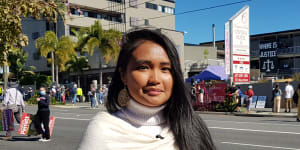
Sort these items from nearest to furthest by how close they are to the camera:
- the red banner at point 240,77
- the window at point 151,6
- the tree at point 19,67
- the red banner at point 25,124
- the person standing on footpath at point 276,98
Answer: the red banner at point 25,124, the person standing on footpath at point 276,98, the red banner at point 240,77, the tree at point 19,67, the window at point 151,6

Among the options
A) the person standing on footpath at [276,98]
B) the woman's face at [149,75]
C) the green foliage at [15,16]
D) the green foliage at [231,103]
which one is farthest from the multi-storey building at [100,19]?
the woman's face at [149,75]

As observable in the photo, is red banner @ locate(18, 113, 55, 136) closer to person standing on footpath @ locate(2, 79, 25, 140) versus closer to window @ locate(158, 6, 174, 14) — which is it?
person standing on footpath @ locate(2, 79, 25, 140)

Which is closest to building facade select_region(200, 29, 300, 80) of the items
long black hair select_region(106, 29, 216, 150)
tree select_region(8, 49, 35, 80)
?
tree select_region(8, 49, 35, 80)

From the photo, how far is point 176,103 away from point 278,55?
162ft

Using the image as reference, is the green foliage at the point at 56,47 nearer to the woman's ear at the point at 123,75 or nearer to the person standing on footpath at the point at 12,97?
the person standing on footpath at the point at 12,97

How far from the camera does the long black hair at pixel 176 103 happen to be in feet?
5.83

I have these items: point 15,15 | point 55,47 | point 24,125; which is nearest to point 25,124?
point 24,125

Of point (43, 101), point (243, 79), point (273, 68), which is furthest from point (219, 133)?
point (273, 68)

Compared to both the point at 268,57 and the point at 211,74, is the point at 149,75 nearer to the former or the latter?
the point at 211,74

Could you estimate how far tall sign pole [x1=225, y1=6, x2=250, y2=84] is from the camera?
20812mm

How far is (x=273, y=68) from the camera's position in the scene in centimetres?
4741

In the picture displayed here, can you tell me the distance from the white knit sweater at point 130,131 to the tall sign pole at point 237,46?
19465 millimetres

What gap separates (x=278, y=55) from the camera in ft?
155

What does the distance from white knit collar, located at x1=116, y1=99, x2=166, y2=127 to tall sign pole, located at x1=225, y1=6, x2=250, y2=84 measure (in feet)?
63.8
